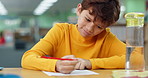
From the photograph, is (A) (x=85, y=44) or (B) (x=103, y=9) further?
(A) (x=85, y=44)

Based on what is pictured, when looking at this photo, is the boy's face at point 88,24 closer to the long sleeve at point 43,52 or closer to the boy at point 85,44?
the boy at point 85,44

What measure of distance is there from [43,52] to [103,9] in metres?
0.35

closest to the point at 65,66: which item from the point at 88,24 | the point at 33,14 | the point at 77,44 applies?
the point at 88,24

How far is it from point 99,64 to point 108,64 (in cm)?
5

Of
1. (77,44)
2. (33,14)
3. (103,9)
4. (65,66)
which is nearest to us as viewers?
(65,66)

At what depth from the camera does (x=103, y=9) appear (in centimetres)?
114

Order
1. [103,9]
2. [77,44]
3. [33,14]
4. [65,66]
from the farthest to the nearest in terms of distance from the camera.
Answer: [33,14] < [77,44] < [103,9] < [65,66]

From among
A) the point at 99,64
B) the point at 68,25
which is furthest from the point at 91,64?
the point at 68,25

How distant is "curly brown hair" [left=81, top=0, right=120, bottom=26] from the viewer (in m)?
1.13

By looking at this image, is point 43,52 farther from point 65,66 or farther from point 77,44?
point 65,66

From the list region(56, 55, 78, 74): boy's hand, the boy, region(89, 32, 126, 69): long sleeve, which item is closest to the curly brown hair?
the boy

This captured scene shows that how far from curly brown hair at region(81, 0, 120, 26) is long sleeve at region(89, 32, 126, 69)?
0.17 metres

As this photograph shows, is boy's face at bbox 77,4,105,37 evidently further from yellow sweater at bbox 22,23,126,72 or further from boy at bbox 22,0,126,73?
yellow sweater at bbox 22,23,126,72

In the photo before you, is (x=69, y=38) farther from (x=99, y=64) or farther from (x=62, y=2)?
(x=62, y=2)
